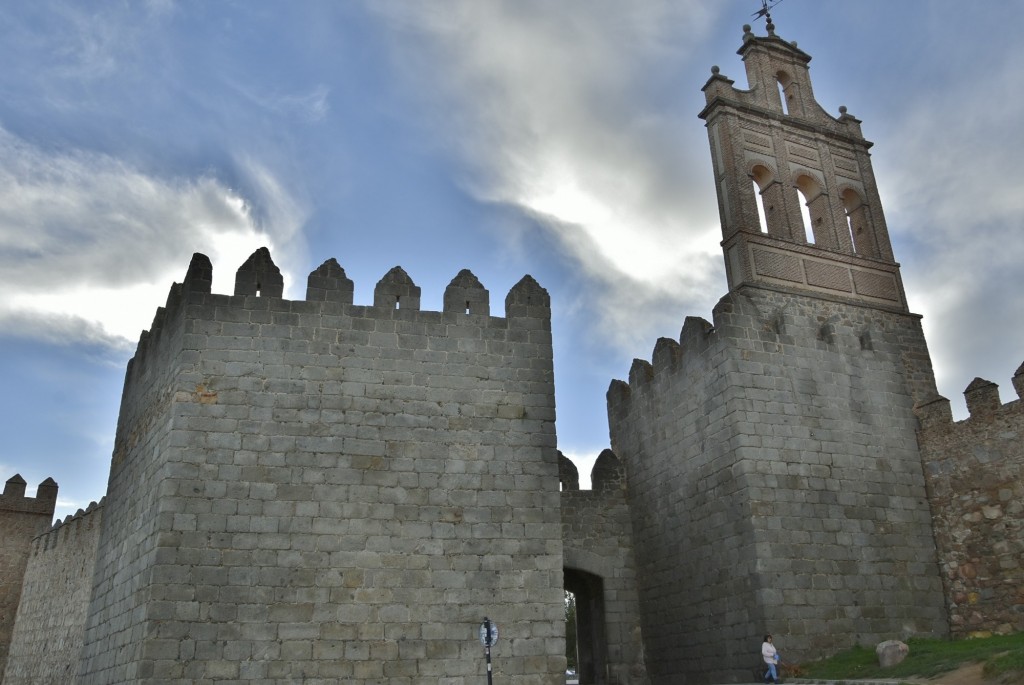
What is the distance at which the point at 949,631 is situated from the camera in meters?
13.6

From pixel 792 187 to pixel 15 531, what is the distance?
2360 cm

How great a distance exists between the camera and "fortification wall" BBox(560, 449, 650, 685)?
1535 centimetres

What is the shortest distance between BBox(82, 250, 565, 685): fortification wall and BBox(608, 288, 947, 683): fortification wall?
13.2 ft

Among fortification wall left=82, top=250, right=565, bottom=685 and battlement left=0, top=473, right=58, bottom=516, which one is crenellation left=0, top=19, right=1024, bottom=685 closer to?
fortification wall left=82, top=250, right=565, bottom=685

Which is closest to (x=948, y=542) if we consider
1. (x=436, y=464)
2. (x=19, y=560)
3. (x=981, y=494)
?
(x=981, y=494)

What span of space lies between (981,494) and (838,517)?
238cm

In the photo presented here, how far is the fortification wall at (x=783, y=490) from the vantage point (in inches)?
516

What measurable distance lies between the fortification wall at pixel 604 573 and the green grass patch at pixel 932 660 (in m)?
3.81

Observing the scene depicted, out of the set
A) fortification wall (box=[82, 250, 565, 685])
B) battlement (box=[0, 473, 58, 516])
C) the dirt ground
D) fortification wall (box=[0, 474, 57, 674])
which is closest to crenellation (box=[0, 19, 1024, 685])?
fortification wall (box=[82, 250, 565, 685])

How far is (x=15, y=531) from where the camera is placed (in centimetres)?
2512

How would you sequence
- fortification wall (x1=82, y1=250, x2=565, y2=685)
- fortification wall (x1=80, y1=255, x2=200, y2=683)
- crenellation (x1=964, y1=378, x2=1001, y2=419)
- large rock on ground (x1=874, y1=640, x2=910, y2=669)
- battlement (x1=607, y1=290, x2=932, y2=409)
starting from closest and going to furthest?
fortification wall (x1=82, y1=250, x2=565, y2=685) < fortification wall (x1=80, y1=255, x2=200, y2=683) < large rock on ground (x1=874, y1=640, x2=910, y2=669) < crenellation (x1=964, y1=378, x2=1001, y2=419) < battlement (x1=607, y1=290, x2=932, y2=409)

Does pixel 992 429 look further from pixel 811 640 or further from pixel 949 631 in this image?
pixel 811 640

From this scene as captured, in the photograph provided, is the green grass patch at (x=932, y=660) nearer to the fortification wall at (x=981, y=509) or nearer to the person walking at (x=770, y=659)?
the person walking at (x=770, y=659)

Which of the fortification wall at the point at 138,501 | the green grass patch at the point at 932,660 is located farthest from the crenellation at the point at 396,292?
the green grass patch at the point at 932,660
